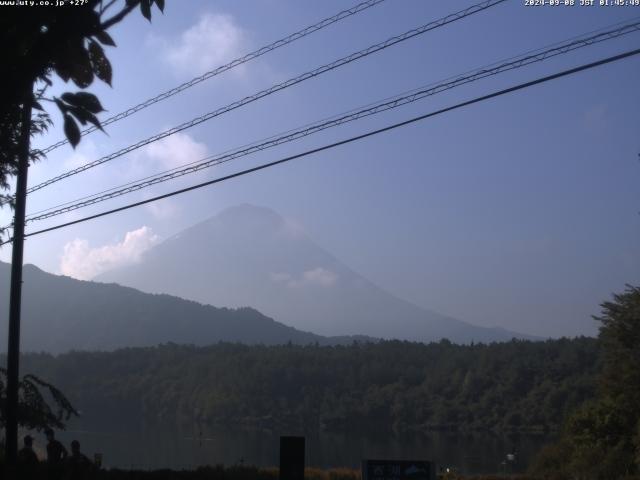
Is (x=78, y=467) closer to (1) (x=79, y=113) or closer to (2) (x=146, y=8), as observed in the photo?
(1) (x=79, y=113)

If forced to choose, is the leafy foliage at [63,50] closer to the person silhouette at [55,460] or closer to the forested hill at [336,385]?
the person silhouette at [55,460]

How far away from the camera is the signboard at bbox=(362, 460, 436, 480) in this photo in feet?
38.5

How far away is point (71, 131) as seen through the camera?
20.6ft

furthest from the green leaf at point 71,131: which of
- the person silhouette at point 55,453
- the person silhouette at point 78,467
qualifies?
the person silhouette at point 55,453

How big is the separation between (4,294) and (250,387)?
79278 mm

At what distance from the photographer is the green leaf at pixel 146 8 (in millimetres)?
6180

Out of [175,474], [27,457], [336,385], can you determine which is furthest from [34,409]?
[336,385]

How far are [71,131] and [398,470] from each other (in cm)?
754

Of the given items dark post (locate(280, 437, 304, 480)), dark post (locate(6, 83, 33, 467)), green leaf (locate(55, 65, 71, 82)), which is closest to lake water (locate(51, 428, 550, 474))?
dark post (locate(6, 83, 33, 467))

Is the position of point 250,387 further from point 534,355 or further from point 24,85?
point 24,85

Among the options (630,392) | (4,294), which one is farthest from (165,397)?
(630,392)

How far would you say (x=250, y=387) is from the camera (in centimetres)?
9962

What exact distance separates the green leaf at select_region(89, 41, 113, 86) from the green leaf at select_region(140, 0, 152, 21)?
1.63 ft

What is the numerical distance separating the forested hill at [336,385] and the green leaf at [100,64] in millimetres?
68662
